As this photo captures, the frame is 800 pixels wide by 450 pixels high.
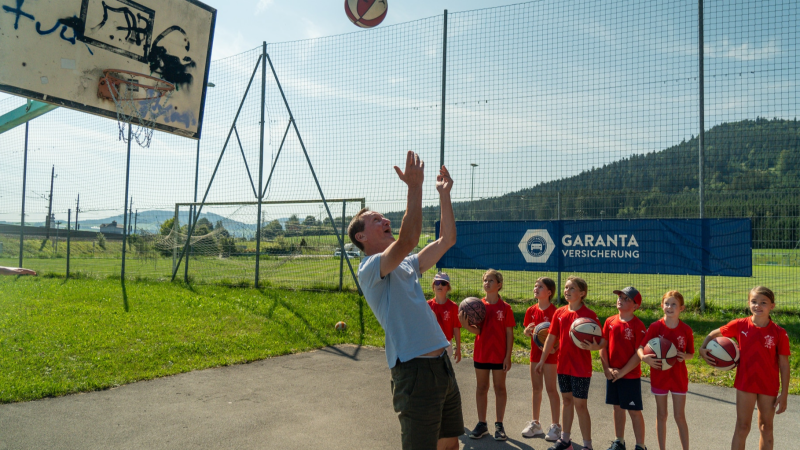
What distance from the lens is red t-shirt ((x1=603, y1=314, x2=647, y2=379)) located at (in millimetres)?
4801

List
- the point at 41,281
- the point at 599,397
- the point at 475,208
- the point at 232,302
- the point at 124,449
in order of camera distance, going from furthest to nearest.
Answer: the point at 41,281
the point at 232,302
the point at 475,208
the point at 599,397
the point at 124,449

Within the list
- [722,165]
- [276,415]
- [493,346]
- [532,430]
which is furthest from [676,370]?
[722,165]

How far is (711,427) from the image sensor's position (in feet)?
17.4

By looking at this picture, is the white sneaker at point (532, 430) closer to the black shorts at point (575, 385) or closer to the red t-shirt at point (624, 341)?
the black shorts at point (575, 385)

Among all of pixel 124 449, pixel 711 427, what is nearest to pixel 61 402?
pixel 124 449

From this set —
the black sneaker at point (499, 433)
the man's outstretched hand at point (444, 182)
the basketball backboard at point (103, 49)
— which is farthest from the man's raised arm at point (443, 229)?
the basketball backboard at point (103, 49)

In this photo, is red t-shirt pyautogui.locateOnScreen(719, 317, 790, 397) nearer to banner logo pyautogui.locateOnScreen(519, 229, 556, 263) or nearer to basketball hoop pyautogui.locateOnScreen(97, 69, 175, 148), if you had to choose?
banner logo pyautogui.locateOnScreen(519, 229, 556, 263)

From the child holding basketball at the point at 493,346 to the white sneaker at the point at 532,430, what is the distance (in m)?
0.22

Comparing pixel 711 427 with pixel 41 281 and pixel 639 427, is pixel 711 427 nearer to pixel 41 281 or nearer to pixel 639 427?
pixel 639 427

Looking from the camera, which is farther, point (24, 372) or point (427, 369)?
point (24, 372)

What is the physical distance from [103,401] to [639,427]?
18.7 feet

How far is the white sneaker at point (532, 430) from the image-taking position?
5145 millimetres

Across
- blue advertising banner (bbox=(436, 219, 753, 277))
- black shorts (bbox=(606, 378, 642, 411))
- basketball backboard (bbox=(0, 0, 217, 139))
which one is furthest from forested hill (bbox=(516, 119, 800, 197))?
basketball backboard (bbox=(0, 0, 217, 139))

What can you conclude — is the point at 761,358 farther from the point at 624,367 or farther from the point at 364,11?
the point at 364,11
